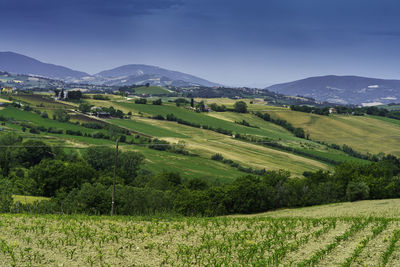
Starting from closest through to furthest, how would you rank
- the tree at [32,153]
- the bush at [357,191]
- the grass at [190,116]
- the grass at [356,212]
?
the grass at [356,212]
the bush at [357,191]
the tree at [32,153]
the grass at [190,116]

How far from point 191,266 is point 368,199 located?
159 ft

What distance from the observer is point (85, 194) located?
167 ft

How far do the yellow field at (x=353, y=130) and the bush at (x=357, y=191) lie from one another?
6488 cm

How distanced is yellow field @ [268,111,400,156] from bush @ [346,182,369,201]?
64878 mm

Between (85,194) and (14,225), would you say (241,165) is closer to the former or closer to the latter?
(85,194)

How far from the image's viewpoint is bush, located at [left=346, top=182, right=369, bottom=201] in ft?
186

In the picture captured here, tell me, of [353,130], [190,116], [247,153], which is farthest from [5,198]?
[353,130]

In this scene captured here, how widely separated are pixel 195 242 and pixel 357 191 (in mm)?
43428

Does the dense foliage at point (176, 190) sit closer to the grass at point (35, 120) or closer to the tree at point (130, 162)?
the tree at point (130, 162)

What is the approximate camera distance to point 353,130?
483 ft

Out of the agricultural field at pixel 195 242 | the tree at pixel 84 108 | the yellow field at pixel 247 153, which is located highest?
the tree at pixel 84 108

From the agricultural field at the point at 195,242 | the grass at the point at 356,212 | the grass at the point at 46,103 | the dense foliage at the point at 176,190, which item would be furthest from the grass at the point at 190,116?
the agricultural field at the point at 195,242

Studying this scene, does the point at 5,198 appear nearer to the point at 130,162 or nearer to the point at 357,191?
the point at 130,162

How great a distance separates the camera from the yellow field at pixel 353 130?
4912 inches
